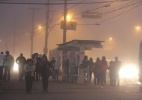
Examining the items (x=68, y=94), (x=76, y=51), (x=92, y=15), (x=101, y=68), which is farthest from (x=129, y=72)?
(x=68, y=94)

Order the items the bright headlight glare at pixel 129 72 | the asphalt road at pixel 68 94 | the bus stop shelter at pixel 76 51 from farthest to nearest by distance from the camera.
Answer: the bright headlight glare at pixel 129 72, the bus stop shelter at pixel 76 51, the asphalt road at pixel 68 94

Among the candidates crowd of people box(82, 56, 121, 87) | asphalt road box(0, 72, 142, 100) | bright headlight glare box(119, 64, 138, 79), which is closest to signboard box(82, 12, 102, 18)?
bright headlight glare box(119, 64, 138, 79)

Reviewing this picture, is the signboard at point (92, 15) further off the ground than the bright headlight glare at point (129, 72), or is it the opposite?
the signboard at point (92, 15)

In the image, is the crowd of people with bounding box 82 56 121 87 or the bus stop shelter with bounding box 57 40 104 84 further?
the bus stop shelter with bounding box 57 40 104 84

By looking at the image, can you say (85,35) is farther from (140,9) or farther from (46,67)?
(46,67)

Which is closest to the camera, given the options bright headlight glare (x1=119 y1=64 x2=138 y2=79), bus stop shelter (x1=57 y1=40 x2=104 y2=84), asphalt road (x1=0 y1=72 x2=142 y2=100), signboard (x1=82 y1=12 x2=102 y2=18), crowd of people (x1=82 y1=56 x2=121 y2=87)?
asphalt road (x1=0 y1=72 x2=142 y2=100)

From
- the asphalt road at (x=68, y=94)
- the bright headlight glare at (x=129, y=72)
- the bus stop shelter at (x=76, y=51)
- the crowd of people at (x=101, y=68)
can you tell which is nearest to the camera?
the asphalt road at (x=68, y=94)

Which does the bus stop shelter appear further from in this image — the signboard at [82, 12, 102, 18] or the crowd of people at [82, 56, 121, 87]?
the signboard at [82, 12, 102, 18]

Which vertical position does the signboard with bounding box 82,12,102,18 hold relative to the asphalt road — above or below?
above

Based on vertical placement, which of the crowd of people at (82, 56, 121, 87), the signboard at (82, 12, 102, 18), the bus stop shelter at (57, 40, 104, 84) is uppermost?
the signboard at (82, 12, 102, 18)

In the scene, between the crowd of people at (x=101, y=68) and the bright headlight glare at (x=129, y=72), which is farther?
the bright headlight glare at (x=129, y=72)

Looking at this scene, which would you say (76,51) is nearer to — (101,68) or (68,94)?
(101,68)

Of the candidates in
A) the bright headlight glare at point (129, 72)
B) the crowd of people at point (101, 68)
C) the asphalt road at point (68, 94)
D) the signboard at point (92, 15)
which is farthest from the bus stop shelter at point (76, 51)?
the bright headlight glare at point (129, 72)

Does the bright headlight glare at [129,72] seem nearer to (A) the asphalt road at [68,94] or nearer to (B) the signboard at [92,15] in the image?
(B) the signboard at [92,15]
